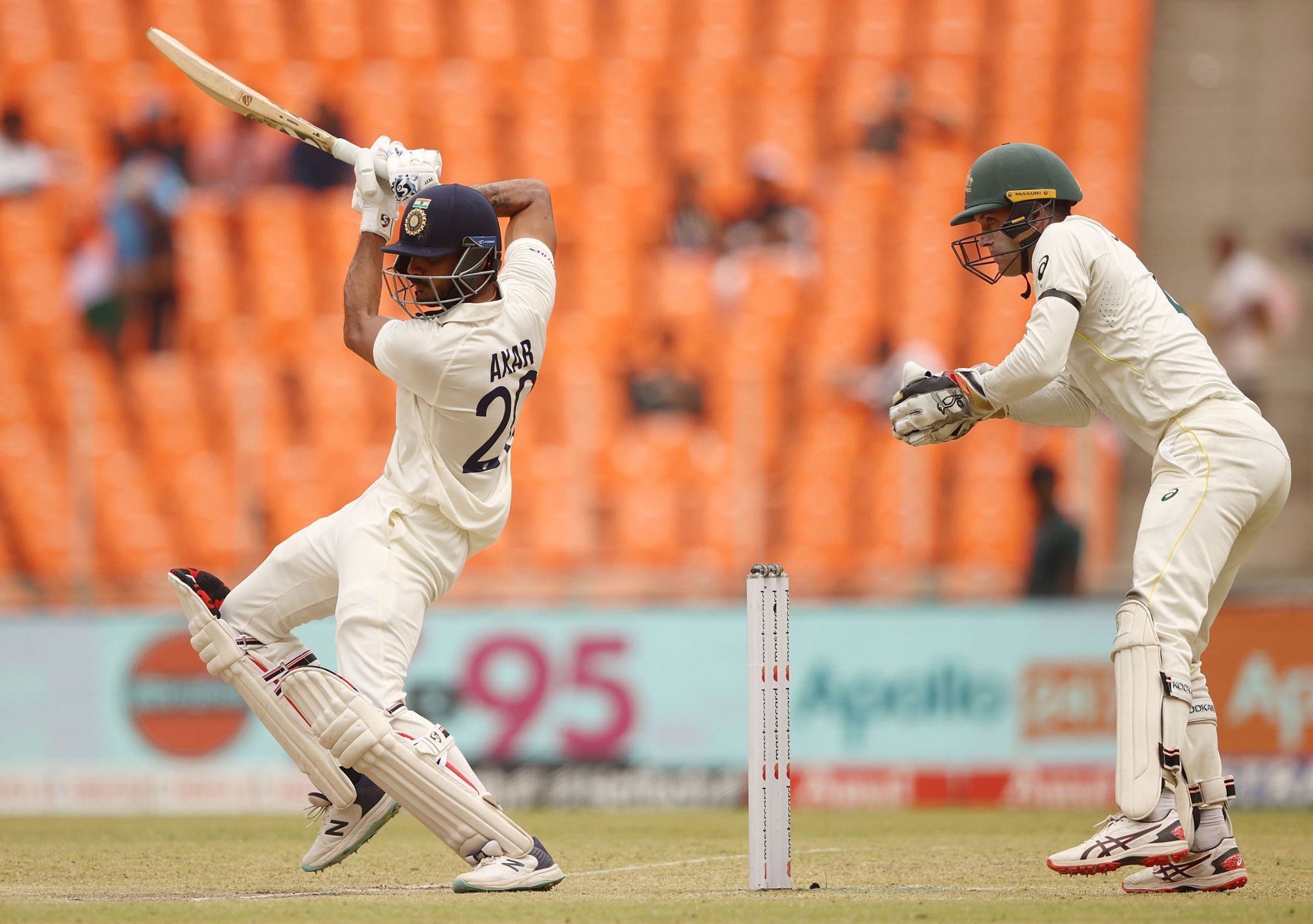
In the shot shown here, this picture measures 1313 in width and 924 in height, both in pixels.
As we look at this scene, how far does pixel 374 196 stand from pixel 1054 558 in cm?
557

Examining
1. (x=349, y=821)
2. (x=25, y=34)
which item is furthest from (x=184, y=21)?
(x=349, y=821)

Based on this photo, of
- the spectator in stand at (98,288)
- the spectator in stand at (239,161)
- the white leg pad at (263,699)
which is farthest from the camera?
the spectator in stand at (239,161)

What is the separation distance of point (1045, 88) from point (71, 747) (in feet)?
28.9

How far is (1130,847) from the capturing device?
4492mm

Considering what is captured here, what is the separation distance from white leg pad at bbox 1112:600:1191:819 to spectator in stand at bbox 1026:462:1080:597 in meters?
4.88

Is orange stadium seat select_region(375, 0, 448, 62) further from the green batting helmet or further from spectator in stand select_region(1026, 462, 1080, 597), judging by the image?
the green batting helmet

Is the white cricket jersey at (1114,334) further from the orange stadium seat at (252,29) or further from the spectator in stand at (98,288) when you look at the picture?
the orange stadium seat at (252,29)

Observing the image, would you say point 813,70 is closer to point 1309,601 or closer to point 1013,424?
point 1013,424

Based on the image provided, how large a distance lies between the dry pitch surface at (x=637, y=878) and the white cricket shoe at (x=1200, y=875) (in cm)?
7

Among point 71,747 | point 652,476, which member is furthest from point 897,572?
point 71,747

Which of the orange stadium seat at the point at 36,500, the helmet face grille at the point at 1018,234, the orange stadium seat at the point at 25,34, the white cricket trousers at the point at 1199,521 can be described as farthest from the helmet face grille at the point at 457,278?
the orange stadium seat at the point at 25,34

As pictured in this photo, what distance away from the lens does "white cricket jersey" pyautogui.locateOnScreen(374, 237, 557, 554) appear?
15.5ft

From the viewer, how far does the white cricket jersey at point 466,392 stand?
4727 mm

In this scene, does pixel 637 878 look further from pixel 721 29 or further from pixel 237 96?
pixel 721 29
